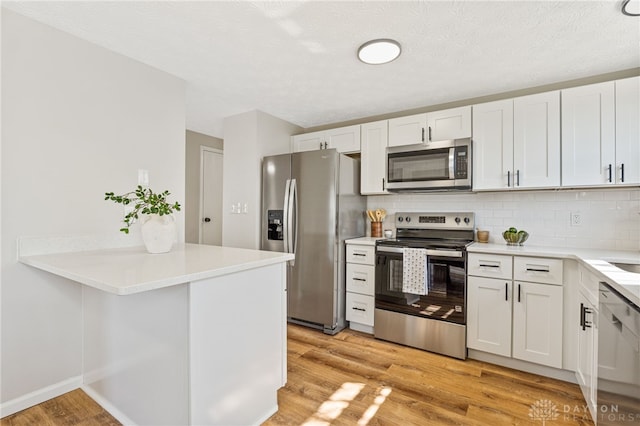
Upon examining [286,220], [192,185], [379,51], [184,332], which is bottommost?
[184,332]

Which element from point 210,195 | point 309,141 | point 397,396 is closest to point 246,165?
point 309,141

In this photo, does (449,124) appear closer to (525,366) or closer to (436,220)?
(436,220)

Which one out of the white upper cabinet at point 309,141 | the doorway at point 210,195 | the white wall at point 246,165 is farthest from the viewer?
the doorway at point 210,195

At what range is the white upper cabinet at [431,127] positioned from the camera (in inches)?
111

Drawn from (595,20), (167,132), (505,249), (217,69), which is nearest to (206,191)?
(167,132)

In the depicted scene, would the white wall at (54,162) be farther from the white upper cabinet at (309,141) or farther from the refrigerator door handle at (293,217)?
the white upper cabinet at (309,141)

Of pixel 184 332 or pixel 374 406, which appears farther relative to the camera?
pixel 374 406

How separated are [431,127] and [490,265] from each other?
1382 mm

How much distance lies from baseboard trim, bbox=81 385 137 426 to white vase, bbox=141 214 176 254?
2.93ft

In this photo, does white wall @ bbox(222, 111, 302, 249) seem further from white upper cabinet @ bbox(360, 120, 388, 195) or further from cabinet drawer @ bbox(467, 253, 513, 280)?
cabinet drawer @ bbox(467, 253, 513, 280)

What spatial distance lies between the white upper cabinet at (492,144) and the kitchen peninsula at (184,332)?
→ 198cm

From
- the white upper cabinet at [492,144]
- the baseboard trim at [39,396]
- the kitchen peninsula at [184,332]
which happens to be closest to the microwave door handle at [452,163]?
the white upper cabinet at [492,144]

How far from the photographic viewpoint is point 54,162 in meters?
1.90

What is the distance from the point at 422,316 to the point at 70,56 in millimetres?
3243
